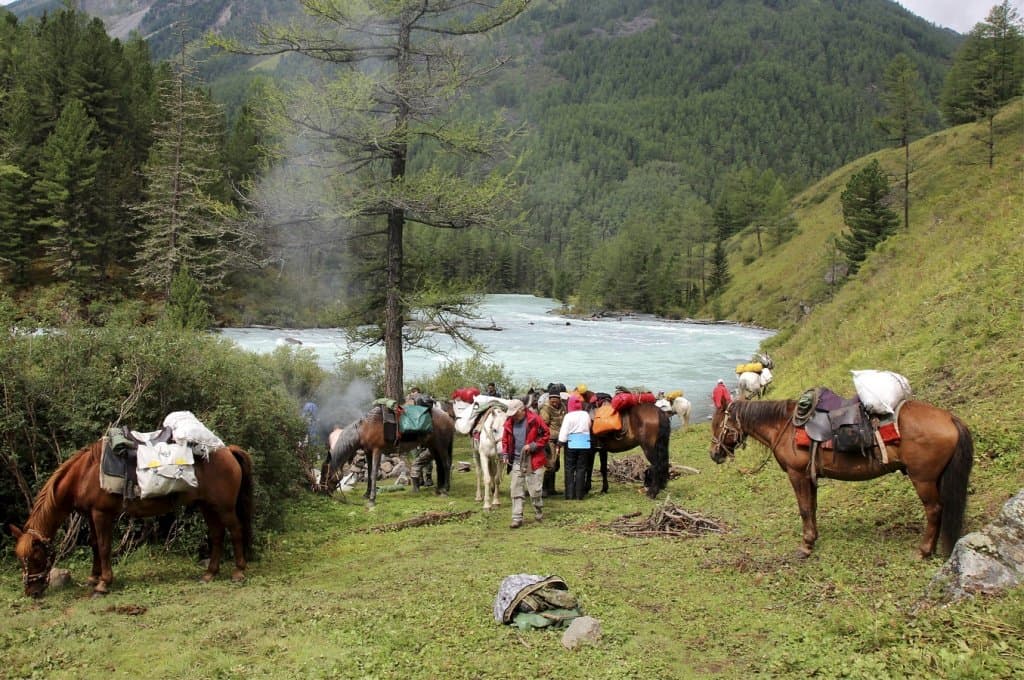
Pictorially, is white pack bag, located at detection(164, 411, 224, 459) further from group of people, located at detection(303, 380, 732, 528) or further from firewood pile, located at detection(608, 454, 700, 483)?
firewood pile, located at detection(608, 454, 700, 483)

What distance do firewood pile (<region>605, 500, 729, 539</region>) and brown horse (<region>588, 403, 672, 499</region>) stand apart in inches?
88.9

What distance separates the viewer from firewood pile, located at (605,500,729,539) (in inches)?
360

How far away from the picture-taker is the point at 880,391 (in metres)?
7.00

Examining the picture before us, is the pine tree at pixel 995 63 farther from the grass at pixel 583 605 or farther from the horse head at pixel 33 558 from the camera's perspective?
the horse head at pixel 33 558

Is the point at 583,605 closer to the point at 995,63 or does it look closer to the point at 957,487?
the point at 957,487

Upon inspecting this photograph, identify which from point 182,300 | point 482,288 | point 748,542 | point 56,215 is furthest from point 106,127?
point 748,542

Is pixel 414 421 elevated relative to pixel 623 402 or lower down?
lower down

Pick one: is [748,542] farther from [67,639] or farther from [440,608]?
[67,639]

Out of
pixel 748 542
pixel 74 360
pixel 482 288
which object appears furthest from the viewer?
pixel 482 288

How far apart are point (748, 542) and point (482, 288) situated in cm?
1060

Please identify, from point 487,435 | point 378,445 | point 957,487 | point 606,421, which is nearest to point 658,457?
point 606,421

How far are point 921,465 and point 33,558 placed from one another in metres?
8.82

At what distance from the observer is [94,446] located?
7.48 m

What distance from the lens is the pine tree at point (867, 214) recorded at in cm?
4972
